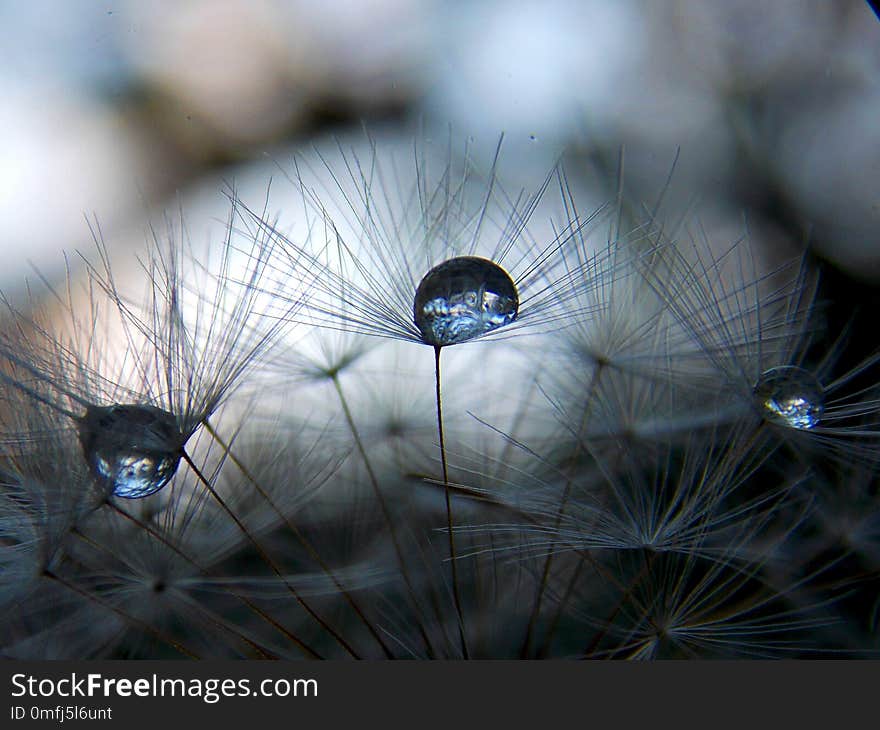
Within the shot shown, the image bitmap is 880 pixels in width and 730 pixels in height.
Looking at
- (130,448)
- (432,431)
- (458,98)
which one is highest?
(458,98)

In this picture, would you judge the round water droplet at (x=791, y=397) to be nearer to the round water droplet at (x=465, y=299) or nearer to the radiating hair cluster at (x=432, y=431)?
the radiating hair cluster at (x=432, y=431)

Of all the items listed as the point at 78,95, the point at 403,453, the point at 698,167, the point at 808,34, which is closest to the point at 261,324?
the point at 403,453

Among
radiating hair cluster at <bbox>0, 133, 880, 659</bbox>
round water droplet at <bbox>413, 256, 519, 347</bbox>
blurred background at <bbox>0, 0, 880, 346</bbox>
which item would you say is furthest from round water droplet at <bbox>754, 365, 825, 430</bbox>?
blurred background at <bbox>0, 0, 880, 346</bbox>

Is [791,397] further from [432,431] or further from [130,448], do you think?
[130,448]

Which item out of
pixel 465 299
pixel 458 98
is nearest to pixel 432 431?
pixel 465 299

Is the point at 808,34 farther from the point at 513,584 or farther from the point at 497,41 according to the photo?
the point at 513,584

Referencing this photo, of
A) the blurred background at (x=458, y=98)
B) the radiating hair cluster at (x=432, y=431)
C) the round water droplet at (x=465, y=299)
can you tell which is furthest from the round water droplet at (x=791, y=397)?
the blurred background at (x=458, y=98)

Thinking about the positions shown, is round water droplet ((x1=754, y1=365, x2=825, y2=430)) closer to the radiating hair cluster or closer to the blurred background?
the radiating hair cluster
